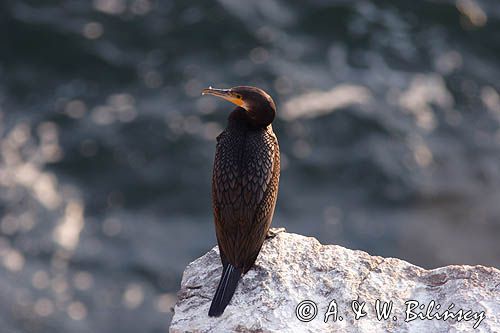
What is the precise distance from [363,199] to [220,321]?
9796 millimetres

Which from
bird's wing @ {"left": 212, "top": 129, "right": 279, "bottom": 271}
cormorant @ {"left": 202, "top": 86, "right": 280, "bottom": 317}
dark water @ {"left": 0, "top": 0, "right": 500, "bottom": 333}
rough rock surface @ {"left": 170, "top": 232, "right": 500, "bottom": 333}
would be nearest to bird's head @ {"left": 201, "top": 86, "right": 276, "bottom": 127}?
cormorant @ {"left": 202, "top": 86, "right": 280, "bottom": 317}

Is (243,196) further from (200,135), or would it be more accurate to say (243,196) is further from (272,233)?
(200,135)

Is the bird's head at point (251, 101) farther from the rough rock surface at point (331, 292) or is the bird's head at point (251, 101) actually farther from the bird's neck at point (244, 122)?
the rough rock surface at point (331, 292)

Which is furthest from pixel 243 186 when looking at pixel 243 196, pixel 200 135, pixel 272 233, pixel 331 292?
pixel 200 135

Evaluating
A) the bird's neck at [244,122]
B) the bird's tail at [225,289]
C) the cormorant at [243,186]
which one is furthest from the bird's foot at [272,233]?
the bird's neck at [244,122]

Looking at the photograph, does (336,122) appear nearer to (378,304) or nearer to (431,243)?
(431,243)

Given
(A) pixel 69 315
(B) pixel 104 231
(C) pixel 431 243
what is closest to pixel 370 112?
(C) pixel 431 243

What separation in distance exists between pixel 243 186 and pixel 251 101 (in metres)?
1.09

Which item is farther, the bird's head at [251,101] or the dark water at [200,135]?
the dark water at [200,135]

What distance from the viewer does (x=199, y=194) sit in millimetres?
17078

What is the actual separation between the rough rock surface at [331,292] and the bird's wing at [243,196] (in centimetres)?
25

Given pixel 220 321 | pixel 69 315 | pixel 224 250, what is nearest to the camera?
pixel 220 321

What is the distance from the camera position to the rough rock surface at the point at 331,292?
7.60 metres

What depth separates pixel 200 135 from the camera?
17.9 metres
